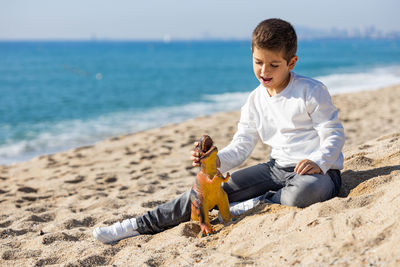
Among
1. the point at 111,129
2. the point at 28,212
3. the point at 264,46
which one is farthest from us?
the point at 111,129

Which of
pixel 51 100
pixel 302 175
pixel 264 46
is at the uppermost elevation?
pixel 264 46

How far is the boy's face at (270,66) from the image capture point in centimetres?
277

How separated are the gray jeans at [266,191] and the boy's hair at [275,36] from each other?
84cm

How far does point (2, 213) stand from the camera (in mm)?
3857

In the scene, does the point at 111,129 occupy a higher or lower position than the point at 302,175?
lower

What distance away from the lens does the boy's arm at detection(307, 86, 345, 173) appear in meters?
2.70

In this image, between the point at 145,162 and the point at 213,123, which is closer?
the point at 145,162

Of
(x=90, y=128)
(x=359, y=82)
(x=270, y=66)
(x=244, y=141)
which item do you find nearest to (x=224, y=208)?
(x=244, y=141)

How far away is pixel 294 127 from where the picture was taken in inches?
115

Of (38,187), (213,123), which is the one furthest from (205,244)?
(213,123)

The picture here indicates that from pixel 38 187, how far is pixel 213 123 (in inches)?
178

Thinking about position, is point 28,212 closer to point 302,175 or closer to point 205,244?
point 205,244

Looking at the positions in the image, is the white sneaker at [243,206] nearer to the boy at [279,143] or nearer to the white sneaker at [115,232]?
the boy at [279,143]

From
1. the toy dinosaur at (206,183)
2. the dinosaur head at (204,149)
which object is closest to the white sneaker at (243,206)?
the toy dinosaur at (206,183)
